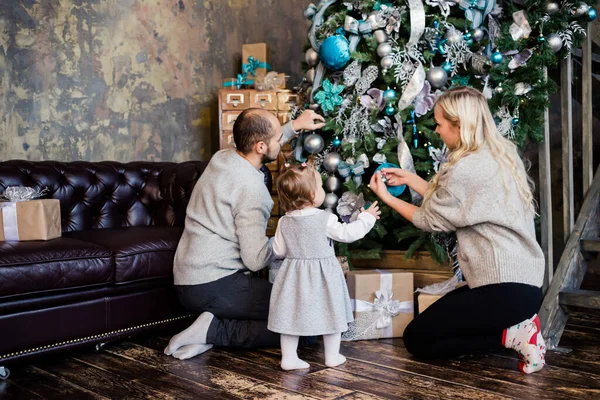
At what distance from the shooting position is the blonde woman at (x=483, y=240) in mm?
2449

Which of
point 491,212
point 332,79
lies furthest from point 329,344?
point 332,79

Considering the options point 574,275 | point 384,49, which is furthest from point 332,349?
point 384,49

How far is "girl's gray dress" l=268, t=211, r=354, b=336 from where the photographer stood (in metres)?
2.58

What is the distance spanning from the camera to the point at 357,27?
3326 mm

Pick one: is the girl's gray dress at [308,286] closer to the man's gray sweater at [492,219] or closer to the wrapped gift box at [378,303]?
the wrapped gift box at [378,303]

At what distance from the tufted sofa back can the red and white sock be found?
200 cm

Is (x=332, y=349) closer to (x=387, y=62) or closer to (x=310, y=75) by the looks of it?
(x=387, y=62)

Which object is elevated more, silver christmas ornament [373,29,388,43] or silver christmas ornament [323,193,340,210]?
silver christmas ornament [373,29,388,43]

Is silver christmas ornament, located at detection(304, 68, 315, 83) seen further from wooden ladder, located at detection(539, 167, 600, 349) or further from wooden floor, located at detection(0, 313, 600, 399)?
wooden ladder, located at detection(539, 167, 600, 349)

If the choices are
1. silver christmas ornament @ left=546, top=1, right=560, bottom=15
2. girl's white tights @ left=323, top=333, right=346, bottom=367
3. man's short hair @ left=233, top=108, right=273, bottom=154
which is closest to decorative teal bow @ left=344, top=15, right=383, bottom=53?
man's short hair @ left=233, top=108, right=273, bottom=154

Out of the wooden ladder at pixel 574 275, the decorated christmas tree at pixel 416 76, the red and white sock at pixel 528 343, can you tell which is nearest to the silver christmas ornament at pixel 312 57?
the decorated christmas tree at pixel 416 76

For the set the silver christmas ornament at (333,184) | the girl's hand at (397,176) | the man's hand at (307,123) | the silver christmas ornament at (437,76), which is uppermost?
the silver christmas ornament at (437,76)

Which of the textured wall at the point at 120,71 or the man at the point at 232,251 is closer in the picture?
the man at the point at 232,251

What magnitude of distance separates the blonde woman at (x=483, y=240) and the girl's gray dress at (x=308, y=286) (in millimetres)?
392
